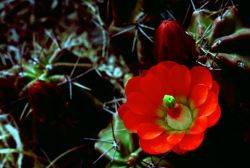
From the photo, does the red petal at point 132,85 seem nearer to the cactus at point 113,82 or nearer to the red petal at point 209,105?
the cactus at point 113,82

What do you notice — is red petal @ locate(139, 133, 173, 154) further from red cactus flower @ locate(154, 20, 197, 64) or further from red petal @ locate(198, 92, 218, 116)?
red cactus flower @ locate(154, 20, 197, 64)

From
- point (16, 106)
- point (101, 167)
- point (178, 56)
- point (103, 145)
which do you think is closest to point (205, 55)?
point (178, 56)

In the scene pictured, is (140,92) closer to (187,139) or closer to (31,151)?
(187,139)

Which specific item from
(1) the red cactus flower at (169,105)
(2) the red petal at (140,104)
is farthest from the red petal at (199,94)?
(2) the red petal at (140,104)

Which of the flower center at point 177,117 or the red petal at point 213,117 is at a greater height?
the red petal at point 213,117

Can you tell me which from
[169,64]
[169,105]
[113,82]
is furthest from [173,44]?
[113,82]

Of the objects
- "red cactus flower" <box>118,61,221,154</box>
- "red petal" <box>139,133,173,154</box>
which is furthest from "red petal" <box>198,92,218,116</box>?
"red petal" <box>139,133,173,154</box>
